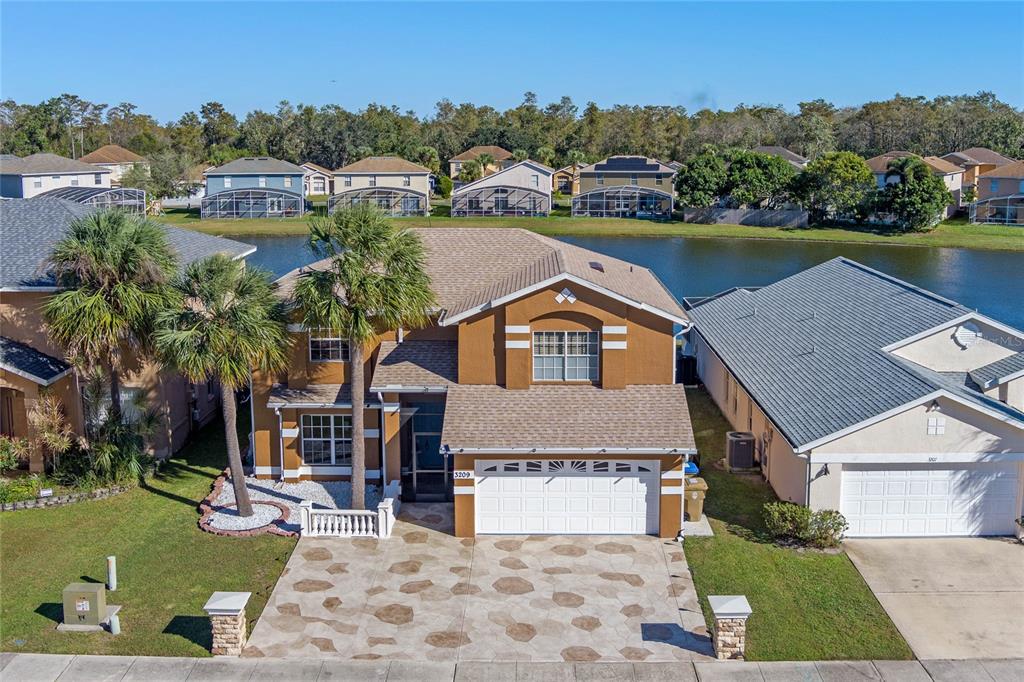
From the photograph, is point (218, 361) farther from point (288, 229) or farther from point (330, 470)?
point (288, 229)

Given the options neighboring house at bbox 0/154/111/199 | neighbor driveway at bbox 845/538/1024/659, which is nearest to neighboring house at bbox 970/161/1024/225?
neighbor driveway at bbox 845/538/1024/659

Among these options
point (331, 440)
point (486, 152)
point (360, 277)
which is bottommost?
point (331, 440)

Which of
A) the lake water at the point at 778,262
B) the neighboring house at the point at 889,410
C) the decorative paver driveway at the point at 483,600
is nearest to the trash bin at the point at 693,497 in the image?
the decorative paver driveway at the point at 483,600

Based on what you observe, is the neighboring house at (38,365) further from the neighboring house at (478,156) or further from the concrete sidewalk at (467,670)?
the neighboring house at (478,156)

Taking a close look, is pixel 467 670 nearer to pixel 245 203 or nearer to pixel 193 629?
pixel 193 629

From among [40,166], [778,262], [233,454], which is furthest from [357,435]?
[40,166]

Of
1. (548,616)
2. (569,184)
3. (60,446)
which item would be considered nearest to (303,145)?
(569,184)

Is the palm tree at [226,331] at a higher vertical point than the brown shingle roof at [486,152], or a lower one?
lower
